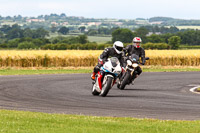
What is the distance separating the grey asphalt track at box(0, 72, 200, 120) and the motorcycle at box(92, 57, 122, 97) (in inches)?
14.8

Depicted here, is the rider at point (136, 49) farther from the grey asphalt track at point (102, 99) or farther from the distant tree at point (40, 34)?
the distant tree at point (40, 34)

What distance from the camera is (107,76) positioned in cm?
1792

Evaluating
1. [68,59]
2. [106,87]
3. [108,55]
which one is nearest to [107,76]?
[106,87]

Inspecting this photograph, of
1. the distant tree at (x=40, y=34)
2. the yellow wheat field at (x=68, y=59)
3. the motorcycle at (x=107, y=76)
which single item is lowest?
the distant tree at (x=40, y=34)

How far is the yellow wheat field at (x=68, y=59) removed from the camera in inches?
1533

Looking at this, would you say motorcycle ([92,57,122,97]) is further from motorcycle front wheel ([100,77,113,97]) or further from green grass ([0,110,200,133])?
green grass ([0,110,200,133])

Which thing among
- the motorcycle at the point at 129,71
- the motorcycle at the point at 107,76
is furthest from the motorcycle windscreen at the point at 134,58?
the motorcycle at the point at 107,76

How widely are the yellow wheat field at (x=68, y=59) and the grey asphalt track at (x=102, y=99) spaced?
1381 cm

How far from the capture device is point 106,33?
518ft

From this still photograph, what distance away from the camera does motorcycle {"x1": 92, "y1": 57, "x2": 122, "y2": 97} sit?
17969 millimetres

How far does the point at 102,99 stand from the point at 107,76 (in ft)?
2.99

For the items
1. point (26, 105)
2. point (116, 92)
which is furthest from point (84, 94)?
point (26, 105)

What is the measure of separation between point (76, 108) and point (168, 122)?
3.73m

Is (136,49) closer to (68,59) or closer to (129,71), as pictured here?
(129,71)
